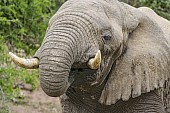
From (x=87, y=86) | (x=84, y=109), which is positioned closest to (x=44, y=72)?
(x=87, y=86)

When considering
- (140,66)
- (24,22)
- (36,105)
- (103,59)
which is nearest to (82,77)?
(103,59)

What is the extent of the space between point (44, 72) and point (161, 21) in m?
1.93

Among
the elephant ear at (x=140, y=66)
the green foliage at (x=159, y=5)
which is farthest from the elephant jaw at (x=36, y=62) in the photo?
the green foliage at (x=159, y=5)

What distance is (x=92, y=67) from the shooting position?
14.8ft

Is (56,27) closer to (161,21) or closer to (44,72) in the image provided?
(44,72)

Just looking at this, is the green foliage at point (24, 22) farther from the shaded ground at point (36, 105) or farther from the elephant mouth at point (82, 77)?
the elephant mouth at point (82, 77)

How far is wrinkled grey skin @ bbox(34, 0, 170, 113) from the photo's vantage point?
4.37 m

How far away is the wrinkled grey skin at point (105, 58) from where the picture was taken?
437cm

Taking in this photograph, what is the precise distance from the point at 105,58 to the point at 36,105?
15.3 feet

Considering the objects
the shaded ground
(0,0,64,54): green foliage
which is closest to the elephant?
(0,0,64,54): green foliage

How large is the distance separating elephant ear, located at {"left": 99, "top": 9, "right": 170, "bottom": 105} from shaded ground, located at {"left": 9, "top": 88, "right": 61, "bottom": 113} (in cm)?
364

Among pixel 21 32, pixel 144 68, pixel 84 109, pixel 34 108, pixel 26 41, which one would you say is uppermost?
pixel 144 68

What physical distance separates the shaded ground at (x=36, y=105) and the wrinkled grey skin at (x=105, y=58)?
3.62 m

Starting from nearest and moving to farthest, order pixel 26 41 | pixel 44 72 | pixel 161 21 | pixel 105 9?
pixel 44 72 < pixel 105 9 < pixel 161 21 < pixel 26 41
